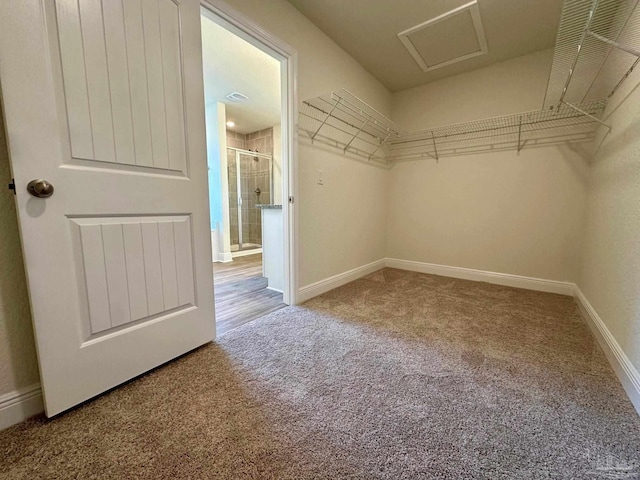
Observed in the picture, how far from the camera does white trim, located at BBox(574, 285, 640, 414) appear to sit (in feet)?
3.38

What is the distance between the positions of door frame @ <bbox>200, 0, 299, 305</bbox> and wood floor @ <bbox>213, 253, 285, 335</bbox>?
0.76ft

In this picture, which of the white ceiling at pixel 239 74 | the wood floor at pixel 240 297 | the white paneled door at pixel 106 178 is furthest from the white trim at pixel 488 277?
the white ceiling at pixel 239 74

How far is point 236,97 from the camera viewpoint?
3.39 metres

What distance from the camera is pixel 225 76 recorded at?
9.40 ft

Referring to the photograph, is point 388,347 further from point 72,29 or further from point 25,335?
point 72,29

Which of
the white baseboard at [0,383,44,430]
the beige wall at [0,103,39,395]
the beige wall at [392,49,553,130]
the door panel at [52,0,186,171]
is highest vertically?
the beige wall at [392,49,553,130]

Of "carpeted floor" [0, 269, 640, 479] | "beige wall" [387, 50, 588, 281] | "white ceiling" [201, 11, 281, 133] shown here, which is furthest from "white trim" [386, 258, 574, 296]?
"white ceiling" [201, 11, 281, 133]

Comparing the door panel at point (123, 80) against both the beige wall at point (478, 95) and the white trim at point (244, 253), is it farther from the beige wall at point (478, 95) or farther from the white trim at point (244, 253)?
the white trim at point (244, 253)

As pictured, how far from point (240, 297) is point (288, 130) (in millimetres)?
1492

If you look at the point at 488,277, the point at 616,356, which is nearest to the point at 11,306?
the point at 616,356

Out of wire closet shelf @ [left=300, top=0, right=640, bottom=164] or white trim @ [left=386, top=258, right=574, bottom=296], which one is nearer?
wire closet shelf @ [left=300, top=0, right=640, bottom=164]

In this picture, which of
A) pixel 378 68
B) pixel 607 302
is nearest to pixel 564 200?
pixel 607 302

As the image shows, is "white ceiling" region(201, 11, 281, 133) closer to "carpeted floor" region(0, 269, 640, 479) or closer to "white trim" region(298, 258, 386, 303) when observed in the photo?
"white trim" region(298, 258, 386, 303)

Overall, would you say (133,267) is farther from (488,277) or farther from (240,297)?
(488,277)
